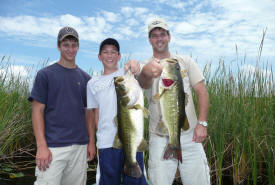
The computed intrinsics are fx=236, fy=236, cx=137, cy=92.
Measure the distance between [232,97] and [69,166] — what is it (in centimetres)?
366

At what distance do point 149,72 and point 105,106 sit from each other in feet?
2.48

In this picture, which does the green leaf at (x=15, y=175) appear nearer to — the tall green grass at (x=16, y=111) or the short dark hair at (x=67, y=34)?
the tall green grass at (x=16, y=111)

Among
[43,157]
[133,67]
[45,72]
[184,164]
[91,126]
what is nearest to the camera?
[133,67]

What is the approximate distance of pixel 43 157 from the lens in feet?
9.92

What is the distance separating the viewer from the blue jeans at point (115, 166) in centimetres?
286

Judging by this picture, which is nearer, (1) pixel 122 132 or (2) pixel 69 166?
(1) pixel 122 132

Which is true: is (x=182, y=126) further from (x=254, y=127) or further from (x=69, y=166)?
(x=254, y=127)

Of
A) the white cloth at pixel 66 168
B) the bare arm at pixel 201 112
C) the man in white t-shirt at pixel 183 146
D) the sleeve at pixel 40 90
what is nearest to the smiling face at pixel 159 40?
the man in white t-shirt at pixel 183 146

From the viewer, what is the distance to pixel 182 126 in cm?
273

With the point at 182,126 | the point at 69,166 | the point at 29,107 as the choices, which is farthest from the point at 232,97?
the point at 29,107

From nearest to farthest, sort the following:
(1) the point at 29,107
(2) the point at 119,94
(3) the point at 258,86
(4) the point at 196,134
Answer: (2) the point at 119,94, (4) the point at 196,134, (3) the point at 258,86, (1) the point at 29,107

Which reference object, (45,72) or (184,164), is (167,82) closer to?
(184,164)

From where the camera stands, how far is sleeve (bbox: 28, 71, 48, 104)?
314 cm

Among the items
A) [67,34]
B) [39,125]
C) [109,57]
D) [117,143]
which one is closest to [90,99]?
[109,57]
